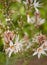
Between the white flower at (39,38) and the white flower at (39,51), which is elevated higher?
the white flower at (39,38)

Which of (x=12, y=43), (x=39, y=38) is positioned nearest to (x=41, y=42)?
(x=39, y=38)

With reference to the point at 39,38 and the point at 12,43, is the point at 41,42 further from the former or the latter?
the point at 12,43

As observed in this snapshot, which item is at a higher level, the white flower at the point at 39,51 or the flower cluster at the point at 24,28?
the flower cluster at the point at 24,28

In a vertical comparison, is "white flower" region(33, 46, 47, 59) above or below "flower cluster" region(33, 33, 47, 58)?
below

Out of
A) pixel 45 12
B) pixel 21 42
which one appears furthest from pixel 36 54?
pixel 45 12

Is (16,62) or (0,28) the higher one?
(0,28)

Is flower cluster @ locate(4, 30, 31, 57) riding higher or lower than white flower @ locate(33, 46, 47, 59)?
higher

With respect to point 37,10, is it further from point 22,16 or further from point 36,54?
point 36,54

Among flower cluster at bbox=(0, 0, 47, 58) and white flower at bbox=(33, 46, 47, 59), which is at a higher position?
flower cluster at bbox=(0, 0, 47, 58)

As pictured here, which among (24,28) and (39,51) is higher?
(24,28)

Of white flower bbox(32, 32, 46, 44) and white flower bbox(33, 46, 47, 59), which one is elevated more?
white flower bbox(32, 32, 46, 44)

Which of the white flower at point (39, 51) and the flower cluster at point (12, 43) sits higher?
the flower cluster at point (12, 43)
